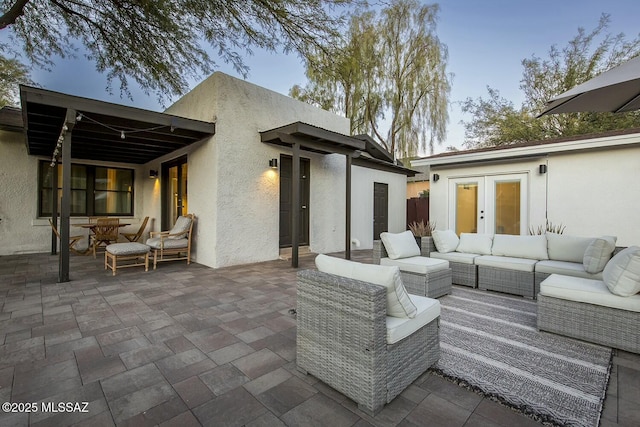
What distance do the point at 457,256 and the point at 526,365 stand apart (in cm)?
260

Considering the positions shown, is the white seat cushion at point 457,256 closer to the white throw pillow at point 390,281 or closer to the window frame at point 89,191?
the white throw pillow at point 390,281

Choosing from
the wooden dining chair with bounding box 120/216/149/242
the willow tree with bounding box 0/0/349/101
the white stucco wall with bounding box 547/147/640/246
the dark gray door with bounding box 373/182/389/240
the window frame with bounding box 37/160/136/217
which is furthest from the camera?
the dark gray door with bounding box 373/182/389/240

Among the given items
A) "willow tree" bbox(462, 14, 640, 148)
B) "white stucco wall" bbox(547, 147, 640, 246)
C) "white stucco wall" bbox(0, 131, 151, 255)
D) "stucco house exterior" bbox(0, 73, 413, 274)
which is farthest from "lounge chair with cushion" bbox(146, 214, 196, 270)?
"willow tree" bbox(462, 14, 640, 148)

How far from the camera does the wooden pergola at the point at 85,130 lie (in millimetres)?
4156

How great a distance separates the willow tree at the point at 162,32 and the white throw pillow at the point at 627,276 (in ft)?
17.5

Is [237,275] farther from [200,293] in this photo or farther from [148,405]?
[148,405]

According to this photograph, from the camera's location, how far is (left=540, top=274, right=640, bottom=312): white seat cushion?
2434 mm

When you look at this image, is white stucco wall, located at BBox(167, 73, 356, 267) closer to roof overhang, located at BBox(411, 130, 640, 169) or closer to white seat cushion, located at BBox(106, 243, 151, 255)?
white seat cushion, located at BBox(106, 243, 151, 255)

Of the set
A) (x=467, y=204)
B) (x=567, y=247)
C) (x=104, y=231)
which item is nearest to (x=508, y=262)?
(x=567, y=247)

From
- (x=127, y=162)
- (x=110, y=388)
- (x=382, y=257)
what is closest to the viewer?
(x=110, y=388)

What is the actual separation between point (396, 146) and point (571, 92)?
10647 mm

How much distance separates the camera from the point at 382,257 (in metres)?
4.55

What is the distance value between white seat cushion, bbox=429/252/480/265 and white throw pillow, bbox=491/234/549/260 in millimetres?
382

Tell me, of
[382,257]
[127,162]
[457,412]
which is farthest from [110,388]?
[127,162]
